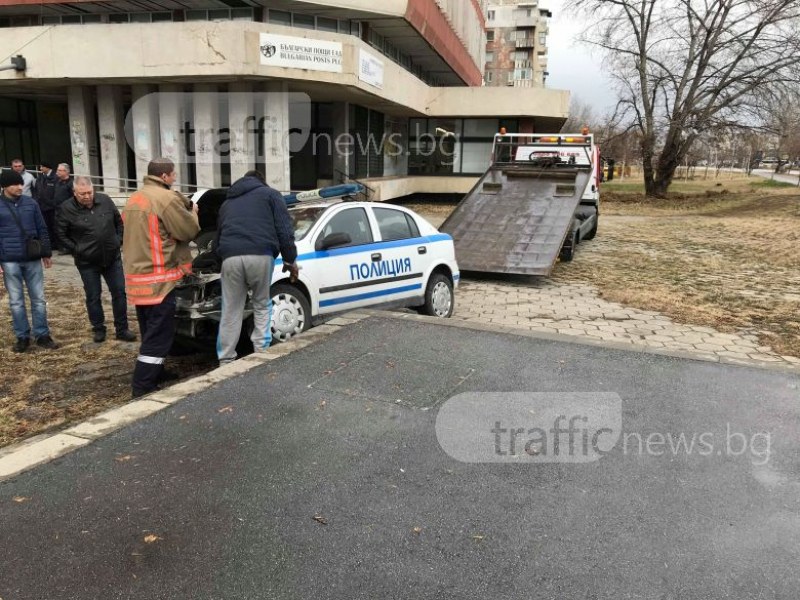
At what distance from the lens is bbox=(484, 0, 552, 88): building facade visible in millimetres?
79625

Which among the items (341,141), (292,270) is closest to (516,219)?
(292,270)

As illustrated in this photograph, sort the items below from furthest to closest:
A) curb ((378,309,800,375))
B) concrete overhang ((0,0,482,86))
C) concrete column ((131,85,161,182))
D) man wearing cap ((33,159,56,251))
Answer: concrete overhang ((0,0,482,86)) < concrete column ((131,85,161,182)) < man wearing cap ((33,159,56,251)) < curb ((378,309,800,375))

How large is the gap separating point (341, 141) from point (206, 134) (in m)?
5.24

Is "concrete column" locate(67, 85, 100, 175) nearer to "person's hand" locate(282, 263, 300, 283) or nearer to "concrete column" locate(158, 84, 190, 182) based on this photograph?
"concrete column" locate(158, 84, 190, 182)

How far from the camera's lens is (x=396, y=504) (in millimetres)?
3184

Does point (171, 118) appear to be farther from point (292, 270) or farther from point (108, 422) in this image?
point (108, 422)

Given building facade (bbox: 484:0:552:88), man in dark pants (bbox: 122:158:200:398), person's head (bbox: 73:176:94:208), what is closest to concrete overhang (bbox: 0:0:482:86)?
person's head (bbox: 73:176:94:208)

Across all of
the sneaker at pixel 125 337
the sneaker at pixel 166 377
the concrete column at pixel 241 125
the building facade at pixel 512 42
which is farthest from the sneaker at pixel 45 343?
the building facade at pixel 512 42

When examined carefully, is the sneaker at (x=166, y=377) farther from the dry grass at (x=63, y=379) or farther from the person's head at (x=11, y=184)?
the person's head at (x=11, y=184)

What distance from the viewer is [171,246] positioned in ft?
17.6

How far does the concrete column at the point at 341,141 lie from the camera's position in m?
22.2

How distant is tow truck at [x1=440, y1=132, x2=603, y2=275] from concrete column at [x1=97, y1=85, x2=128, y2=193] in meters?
11.9

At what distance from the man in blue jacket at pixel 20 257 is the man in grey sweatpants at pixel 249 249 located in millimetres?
2427

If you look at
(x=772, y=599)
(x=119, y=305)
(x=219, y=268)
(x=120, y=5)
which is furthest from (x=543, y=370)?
(x=120, y=5)
